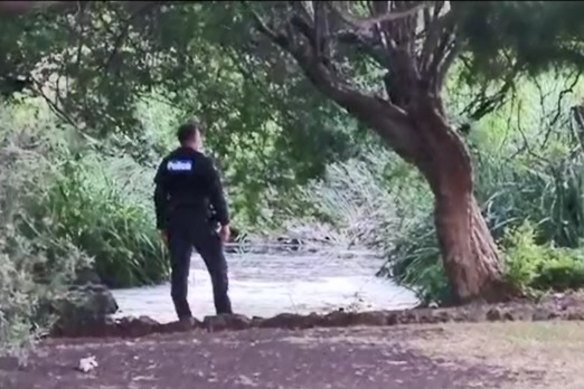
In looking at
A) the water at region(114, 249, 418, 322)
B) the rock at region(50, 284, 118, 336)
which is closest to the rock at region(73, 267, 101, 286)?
the rock at region(50, 284, 118, 336)

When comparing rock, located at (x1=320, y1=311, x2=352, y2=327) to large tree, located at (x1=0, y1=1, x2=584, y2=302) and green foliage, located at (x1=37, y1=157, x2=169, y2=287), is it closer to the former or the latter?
large tree, located at (x1=0, y1=1, x2=584, y2=302)

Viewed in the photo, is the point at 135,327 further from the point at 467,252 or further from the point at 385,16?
the point at 385,16

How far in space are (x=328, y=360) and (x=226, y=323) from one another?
6.39 feet

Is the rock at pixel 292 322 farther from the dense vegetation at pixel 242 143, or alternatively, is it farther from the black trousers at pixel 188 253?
the dense vegetation at pixel 242 143

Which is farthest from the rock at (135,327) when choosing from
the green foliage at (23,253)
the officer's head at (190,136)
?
the green foliage at (23,253)

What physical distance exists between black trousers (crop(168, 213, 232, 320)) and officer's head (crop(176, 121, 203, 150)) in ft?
1.94

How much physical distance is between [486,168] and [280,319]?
457 centimetres

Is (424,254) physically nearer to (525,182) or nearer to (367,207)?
(525,182)

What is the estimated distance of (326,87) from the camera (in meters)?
9.52

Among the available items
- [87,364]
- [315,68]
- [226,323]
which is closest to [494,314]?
[226,323]

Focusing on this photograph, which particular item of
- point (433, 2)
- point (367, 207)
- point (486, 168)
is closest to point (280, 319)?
point (486, 168)

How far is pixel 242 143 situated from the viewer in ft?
36.0

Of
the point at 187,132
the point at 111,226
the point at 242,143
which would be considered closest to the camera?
the point at 187,132

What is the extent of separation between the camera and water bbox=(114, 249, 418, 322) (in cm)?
1325
